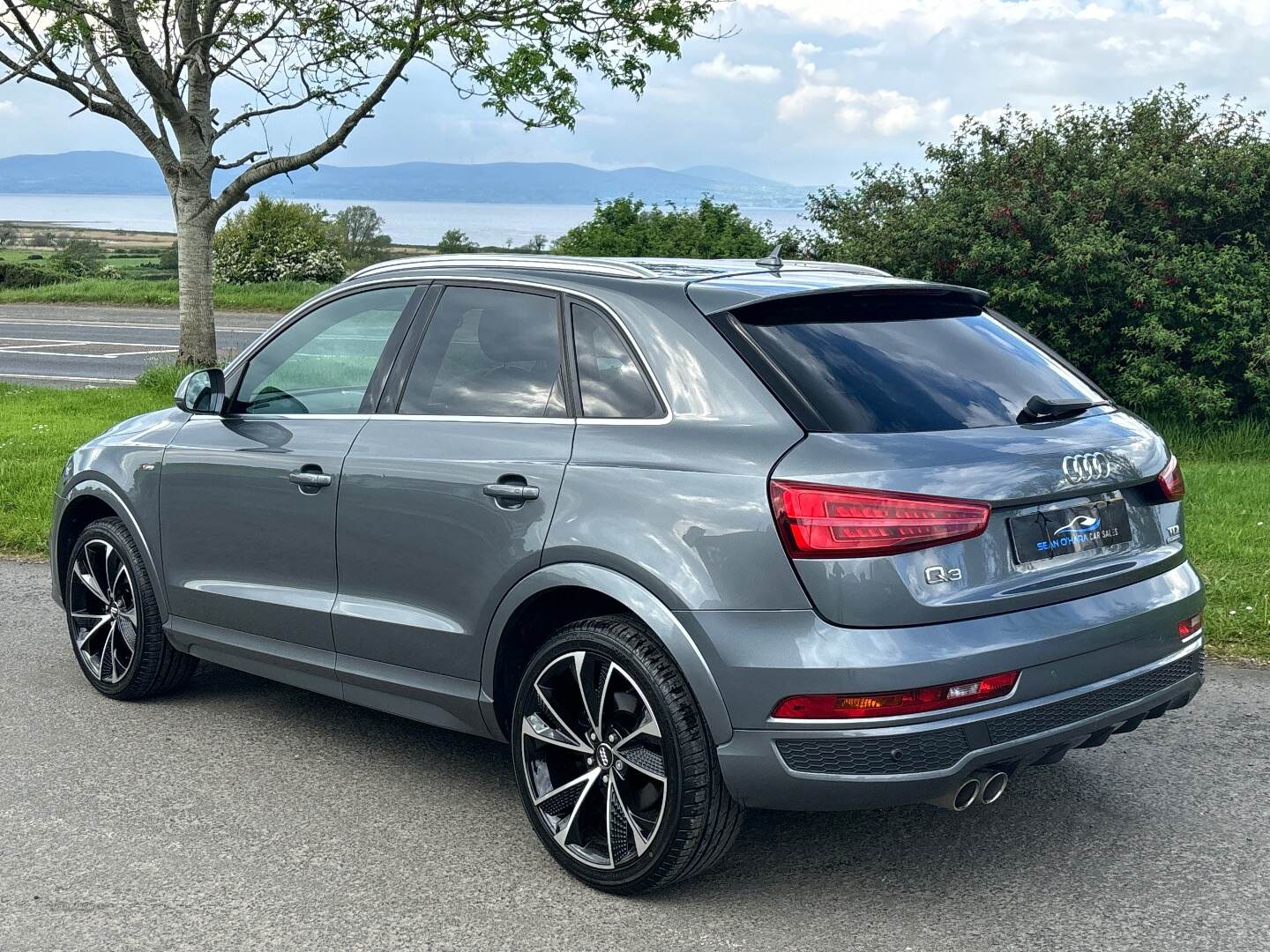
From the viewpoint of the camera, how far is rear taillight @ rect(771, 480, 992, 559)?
11.1ft

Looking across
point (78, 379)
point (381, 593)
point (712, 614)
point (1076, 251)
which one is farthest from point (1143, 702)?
point (78, 379)

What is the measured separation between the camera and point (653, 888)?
12.4ft

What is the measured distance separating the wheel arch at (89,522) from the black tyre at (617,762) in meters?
2.10

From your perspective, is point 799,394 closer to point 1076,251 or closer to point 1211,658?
point 1211,658

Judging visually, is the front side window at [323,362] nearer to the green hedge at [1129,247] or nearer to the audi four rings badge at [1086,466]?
the audi four rings badge at [1086,466]

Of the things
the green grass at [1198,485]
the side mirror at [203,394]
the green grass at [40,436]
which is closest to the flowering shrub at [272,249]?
the green grass at [40,436]

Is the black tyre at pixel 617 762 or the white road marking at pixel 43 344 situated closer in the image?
the black tyre at pixel 617 762

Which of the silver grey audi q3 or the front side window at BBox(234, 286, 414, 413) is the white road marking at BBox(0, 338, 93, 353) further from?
the silver grey audi q3

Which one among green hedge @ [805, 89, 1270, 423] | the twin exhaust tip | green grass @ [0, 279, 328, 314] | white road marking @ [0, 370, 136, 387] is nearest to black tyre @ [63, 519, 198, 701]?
the twin exhaust tip

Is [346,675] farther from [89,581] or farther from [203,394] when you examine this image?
[89,581]

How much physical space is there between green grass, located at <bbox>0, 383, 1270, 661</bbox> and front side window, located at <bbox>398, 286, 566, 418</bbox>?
3.64m

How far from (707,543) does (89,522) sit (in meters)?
3.58

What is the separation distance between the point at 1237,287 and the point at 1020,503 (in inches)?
357

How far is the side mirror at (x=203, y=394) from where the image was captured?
518cm
